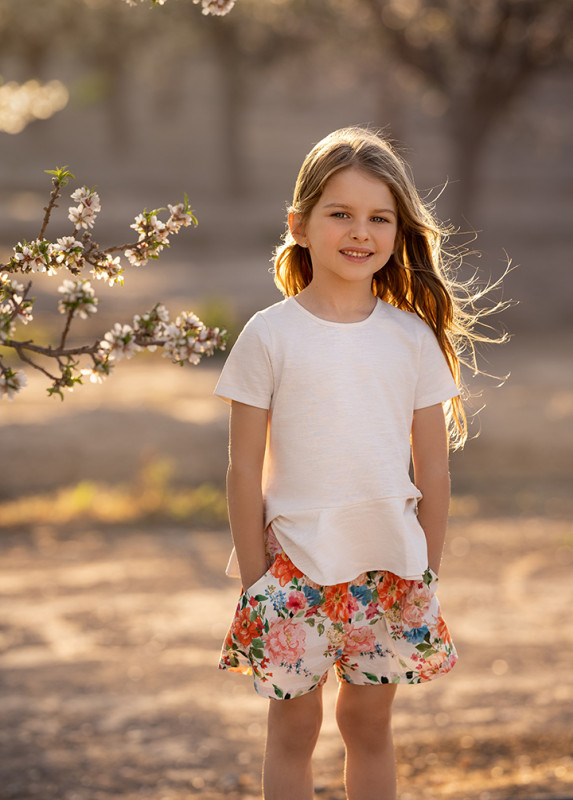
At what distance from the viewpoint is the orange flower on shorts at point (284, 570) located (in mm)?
2248

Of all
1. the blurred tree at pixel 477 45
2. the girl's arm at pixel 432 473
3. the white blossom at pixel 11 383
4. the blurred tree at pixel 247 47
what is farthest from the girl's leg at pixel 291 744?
the blurred tree at pixel 247 47

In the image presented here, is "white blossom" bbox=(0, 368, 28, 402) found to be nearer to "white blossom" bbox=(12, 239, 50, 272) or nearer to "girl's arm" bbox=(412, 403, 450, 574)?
"white blossom" bbox=(12, 239, 50, 272)

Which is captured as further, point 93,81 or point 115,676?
point 93,81

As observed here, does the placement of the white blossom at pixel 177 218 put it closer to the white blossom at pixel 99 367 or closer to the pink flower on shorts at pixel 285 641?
the white blossom at pixel 99 367

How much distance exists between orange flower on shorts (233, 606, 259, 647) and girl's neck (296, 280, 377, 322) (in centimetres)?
65

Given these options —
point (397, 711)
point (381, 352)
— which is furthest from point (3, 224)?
point (381, 352)

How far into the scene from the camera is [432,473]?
2.32 metres

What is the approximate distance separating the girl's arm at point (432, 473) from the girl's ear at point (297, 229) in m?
0.46

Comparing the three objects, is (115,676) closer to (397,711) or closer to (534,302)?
(397,711)

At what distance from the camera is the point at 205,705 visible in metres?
4.78

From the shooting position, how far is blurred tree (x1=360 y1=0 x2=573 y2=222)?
17578 mm

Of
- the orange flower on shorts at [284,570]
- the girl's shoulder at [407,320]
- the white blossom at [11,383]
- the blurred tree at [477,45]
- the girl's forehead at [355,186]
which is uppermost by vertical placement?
the blurred tree at [477,45]

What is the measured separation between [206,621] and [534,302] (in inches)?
498

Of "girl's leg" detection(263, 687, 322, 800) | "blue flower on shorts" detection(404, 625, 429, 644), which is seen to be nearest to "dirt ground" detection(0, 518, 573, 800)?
"girl's leg" detection(263, 687, 322, 800)
